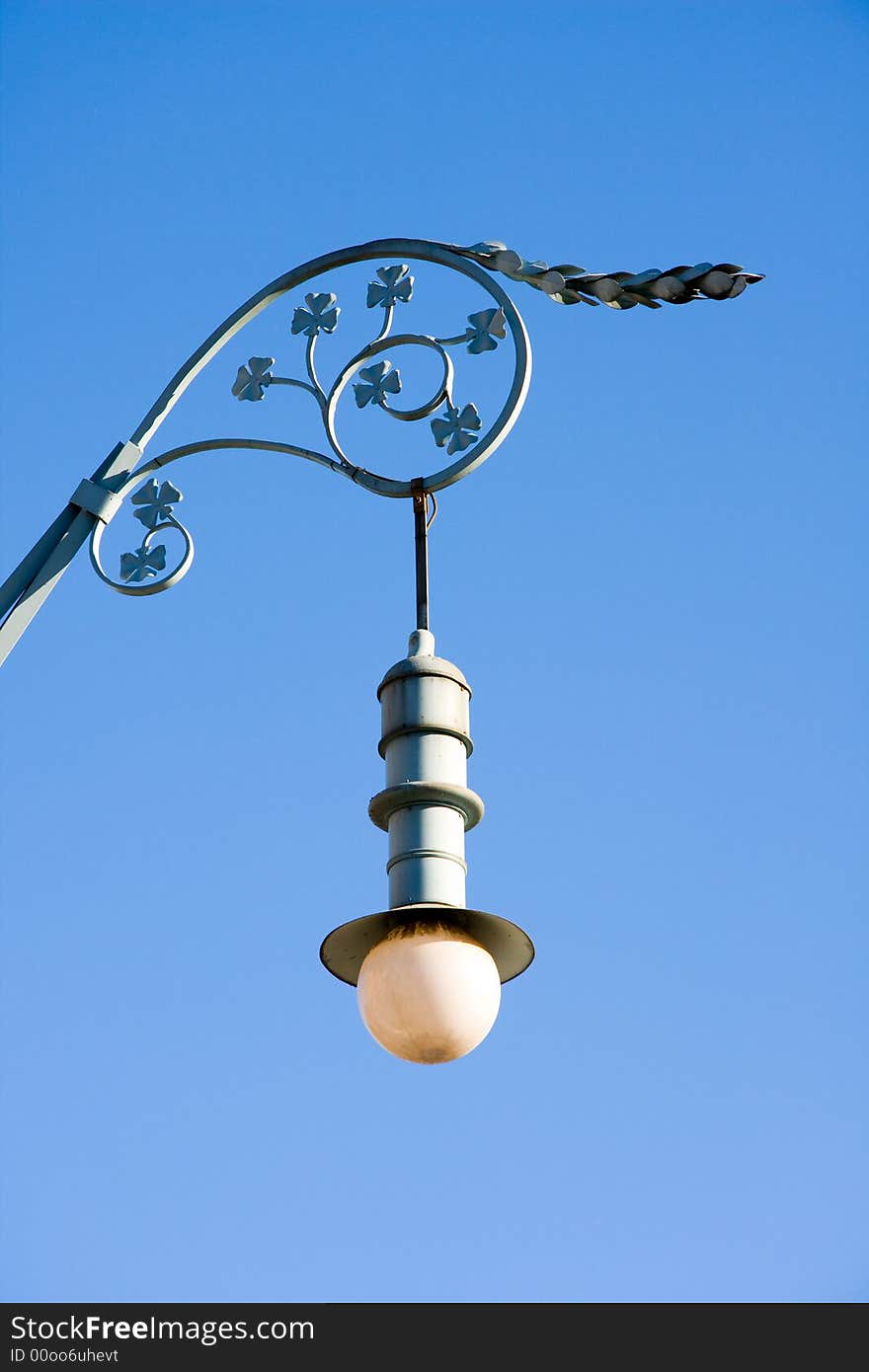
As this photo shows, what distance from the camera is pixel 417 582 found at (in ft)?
22.3

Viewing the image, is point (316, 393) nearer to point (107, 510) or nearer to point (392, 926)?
point (107, 510)

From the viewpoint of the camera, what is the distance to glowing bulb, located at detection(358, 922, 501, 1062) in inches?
222

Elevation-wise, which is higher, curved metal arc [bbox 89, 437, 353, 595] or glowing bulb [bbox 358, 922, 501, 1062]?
curved metal arc [bbox 89, 437, 353, 595]

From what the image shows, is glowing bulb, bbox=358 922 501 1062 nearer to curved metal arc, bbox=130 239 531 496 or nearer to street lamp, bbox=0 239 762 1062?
street lamp, bbox=0 239 762 1062

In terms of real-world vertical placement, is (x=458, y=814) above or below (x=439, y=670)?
below

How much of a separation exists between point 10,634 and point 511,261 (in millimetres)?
2138

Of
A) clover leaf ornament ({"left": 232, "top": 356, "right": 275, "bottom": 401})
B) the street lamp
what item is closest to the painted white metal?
the street lamp

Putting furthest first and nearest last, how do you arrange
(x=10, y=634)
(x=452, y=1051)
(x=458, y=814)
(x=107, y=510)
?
(x=107, y=510), (x=10, y=634), (x=458, y=814), (x=452, y=1051)

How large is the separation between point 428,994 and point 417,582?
1608 millimetres

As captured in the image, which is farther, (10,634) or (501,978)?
(10,634)

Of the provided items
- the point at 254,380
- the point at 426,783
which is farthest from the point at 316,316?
the point at 426,783

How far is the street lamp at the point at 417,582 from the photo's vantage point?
225 inches

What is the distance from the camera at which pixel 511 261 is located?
7277 mm

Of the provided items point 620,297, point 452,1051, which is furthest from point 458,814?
point 620,297
